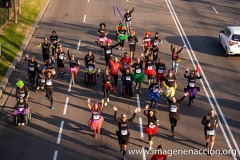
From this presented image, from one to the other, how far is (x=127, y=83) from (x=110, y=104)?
4.29ft

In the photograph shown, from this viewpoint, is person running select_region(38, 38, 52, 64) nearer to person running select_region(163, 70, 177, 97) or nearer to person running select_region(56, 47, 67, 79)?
person running select_region(56, 47, 67, 79)

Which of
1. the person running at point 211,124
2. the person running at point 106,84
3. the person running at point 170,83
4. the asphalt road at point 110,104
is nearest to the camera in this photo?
the person running at point 211,124

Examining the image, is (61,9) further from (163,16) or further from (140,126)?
(140,126)

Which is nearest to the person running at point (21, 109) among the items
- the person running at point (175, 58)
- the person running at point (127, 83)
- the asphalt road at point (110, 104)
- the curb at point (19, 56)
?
the asphalt road at point (110, 104)

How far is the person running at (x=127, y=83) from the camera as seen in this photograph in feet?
66.4

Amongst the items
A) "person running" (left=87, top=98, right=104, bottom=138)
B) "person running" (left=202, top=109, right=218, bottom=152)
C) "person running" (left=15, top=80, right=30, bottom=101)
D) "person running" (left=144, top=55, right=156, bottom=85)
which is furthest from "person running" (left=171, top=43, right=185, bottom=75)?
"person running" (left=15, top=80, right=30, bottom=101)

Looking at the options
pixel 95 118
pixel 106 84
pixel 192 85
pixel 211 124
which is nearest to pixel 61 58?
pixel 106 84

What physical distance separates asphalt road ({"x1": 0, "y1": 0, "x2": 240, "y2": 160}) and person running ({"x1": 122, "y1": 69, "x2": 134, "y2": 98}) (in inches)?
13.4

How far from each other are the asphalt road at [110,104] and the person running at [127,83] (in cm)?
34

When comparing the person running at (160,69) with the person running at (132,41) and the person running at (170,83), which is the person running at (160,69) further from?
the person running at (132,41)

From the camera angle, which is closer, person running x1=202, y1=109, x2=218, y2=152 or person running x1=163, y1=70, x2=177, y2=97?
person running x1=202, y1=109, x2=218, y2=152

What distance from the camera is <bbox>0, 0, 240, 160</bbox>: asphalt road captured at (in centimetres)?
1708

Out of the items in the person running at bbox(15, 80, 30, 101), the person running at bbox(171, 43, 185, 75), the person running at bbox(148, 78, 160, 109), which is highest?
the person running at bbox(171, 43, 185, 75)

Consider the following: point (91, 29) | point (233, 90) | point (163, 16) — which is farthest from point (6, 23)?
point (233, 90)
